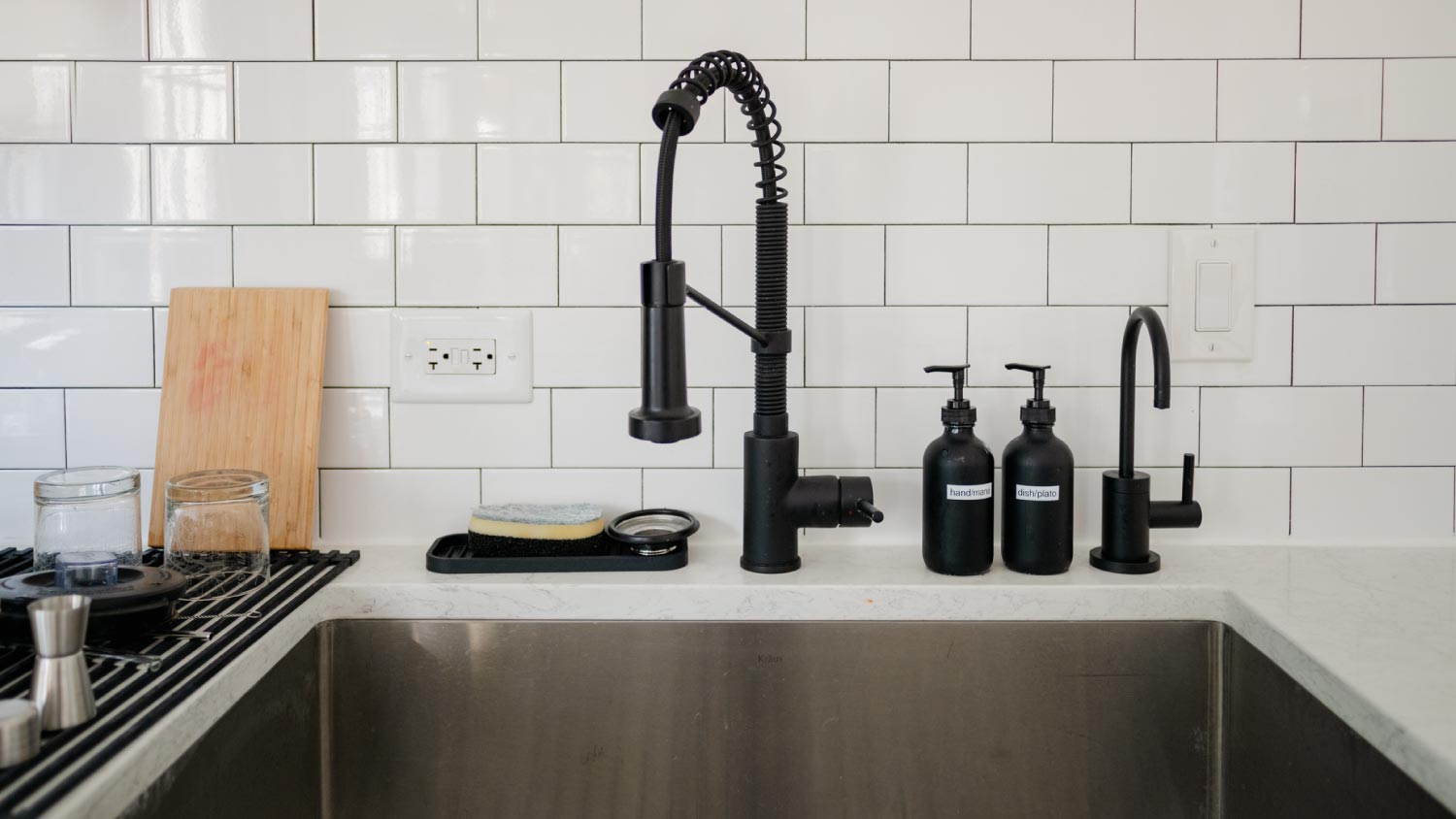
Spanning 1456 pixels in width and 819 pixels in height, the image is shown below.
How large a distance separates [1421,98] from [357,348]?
4.36 ft

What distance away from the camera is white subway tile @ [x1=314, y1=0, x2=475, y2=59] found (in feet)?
3.96

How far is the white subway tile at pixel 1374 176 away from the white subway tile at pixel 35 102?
1498 mm

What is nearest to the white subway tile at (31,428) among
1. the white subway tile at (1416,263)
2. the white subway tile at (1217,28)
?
the white subway tile at (1217,28)

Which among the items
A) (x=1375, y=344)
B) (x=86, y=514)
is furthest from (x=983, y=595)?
(x=86, y=514)

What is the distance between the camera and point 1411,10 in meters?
1.21

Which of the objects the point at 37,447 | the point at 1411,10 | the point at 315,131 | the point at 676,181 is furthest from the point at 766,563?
the point at 1411,10

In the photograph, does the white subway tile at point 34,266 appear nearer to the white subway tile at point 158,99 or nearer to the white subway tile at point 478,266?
the white subway tile at point 158,99

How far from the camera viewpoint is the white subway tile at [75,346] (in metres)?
1.23

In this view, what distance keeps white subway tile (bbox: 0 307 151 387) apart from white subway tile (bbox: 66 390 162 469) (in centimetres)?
2

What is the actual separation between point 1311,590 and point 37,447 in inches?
58.4

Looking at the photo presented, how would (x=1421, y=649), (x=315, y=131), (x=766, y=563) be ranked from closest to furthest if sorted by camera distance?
(x=1421, y=649), (x=766, y=563), (x=315, y=131)

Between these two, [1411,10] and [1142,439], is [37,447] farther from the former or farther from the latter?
[1411,10]

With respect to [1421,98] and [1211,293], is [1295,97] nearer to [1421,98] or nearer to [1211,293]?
[1421,98]

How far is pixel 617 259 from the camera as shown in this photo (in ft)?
4.01
